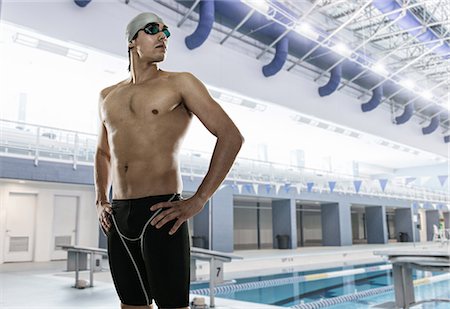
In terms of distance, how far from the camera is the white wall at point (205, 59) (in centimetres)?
584

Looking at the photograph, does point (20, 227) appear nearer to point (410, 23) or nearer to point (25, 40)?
point (25, 40)

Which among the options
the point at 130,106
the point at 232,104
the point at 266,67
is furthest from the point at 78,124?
the point at 130,106

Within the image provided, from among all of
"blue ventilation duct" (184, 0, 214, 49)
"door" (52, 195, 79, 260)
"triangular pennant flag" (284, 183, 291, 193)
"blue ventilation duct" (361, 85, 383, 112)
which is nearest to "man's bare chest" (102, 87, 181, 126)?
"blue ventilation duct" (184, 0, 214, 49)

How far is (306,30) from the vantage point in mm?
7531

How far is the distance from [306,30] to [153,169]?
277 inches

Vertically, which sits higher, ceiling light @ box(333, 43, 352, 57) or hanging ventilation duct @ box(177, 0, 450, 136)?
hanging ventilation duct @ box(177, 0, 450, 136)

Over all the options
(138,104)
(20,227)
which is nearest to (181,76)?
(138,104)

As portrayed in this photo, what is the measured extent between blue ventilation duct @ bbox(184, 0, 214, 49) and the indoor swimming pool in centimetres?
438

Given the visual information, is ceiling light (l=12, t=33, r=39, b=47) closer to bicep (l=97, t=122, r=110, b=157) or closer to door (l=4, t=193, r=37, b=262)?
door (l=4, t=193, r=37, b=262)

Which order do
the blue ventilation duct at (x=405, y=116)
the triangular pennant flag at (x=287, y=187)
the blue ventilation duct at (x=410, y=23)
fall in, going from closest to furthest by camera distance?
the blue ventilation duct at (x=410, y=23), the triangular pennant flag at (x=287, y=187), the blue ventilation duct at (x=405, y=116)

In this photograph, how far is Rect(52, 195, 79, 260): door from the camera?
33.7 feet

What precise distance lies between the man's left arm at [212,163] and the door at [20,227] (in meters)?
9.82

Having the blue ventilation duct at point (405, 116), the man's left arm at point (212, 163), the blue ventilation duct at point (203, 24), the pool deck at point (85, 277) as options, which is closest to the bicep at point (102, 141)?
the man's left arm at point (212, 163)

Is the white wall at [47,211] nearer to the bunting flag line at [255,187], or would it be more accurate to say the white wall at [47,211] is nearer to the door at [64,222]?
the door at [64,222]
